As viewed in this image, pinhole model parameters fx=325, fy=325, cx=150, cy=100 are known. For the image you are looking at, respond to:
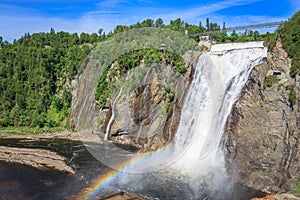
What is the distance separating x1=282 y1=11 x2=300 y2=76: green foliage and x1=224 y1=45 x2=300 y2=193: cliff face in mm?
583

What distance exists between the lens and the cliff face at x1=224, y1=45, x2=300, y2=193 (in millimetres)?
24125

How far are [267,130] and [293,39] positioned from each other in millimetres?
7970

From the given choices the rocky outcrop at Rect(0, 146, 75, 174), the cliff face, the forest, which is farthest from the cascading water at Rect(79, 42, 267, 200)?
the forest

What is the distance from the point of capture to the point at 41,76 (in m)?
53.3

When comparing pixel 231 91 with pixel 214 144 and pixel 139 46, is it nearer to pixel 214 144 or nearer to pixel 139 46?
pixel 214 144

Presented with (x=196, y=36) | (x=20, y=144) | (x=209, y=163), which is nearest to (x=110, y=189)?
(x=209, y=163)

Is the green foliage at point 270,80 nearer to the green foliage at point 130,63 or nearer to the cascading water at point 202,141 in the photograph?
the cascading water at point 202,141

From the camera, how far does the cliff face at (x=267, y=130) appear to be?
79.2ft

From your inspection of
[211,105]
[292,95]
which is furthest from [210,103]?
[292,95]

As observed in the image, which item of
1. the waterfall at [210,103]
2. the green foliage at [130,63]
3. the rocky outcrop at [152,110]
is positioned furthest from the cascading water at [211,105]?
the green foliage at [130,63]

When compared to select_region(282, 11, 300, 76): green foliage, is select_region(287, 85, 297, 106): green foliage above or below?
below

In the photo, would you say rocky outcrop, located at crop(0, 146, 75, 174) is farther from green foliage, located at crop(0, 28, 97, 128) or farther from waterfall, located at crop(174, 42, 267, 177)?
green foliage, located at crop(0, 28, 97, 128)

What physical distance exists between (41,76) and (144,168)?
32.3 meters

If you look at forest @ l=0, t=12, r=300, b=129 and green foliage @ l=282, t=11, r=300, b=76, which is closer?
green foliage @ l=282, t=11, r=300, b=76
